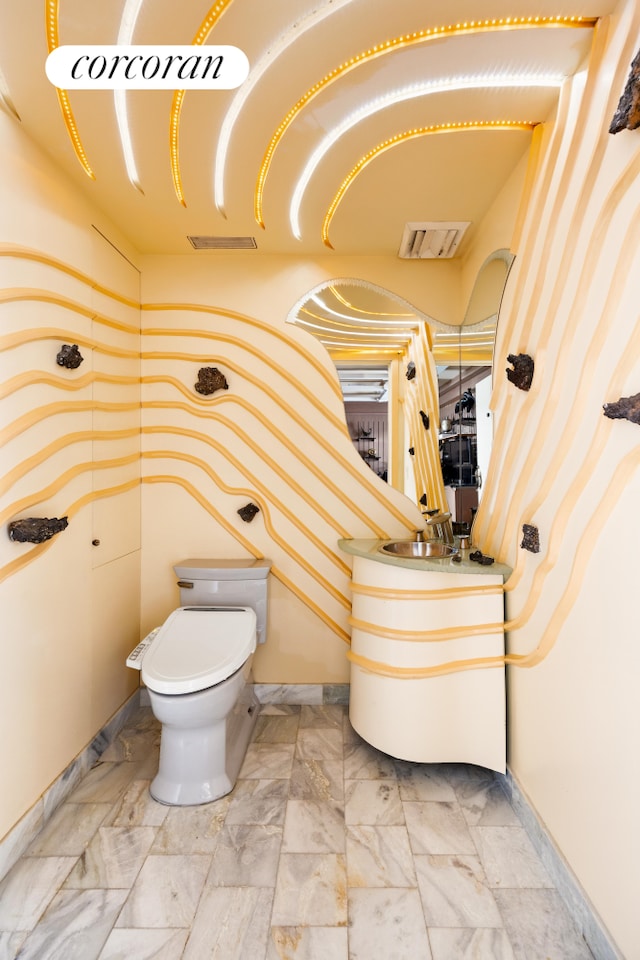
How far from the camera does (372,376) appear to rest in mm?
2701

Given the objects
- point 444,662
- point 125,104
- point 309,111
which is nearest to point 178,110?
point 125,104

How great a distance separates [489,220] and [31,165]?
1.94 m

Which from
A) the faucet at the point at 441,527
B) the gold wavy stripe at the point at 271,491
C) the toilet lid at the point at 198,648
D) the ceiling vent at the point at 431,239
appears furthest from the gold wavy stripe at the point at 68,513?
the ceiling vent at the point at 431,239

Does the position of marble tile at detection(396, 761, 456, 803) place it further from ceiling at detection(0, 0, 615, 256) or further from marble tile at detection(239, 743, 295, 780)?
ceiling at detection(0, 0, 615, 256)

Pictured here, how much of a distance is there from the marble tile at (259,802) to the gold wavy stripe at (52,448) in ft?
4.90

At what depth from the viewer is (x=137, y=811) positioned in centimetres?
189

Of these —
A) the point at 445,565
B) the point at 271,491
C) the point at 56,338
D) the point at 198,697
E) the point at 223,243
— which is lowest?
the point at 198,697

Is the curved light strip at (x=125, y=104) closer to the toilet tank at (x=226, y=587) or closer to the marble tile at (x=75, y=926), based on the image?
the toilet tank at (x=226, y=587)

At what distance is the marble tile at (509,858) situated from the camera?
5.09 ft

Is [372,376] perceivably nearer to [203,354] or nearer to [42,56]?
[203,354]

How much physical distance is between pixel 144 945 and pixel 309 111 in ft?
8.73

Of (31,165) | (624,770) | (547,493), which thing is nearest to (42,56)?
(31,165)

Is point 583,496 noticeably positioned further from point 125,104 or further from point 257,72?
point 125,104

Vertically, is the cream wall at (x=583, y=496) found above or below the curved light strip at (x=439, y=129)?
below
